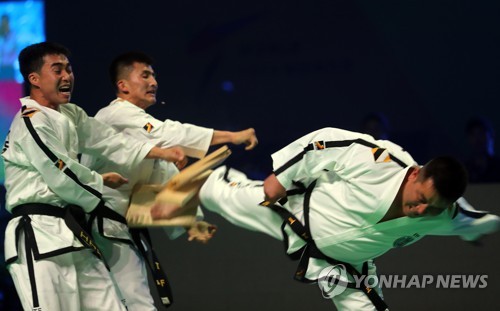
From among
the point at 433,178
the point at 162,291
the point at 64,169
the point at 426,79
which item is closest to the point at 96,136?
the point at 64,169

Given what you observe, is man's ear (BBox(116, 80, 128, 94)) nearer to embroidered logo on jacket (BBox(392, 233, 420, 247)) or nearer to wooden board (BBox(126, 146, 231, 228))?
wooden board (BBox(126, 146, 231, 228))

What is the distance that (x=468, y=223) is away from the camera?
4066 mm

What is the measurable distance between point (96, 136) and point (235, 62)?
115 inches

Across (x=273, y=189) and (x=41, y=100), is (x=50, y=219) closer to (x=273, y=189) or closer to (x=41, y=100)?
(x=41, y=100)

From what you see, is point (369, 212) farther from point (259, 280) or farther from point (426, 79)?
point (426, 79)

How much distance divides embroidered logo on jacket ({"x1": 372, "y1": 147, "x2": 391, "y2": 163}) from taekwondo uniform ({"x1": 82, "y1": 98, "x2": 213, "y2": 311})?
107 cm

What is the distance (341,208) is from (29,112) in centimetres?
154

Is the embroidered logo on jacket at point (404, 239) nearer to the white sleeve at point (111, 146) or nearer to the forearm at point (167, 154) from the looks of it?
the forearm at point (167, 154)

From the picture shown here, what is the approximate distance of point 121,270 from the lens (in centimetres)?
438

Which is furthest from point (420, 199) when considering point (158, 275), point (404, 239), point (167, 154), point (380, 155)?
point (158, 275)

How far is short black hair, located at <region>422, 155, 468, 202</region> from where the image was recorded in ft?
12.0

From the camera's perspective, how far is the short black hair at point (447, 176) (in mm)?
3662

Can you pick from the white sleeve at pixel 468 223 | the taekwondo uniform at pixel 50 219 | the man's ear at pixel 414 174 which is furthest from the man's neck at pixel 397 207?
the taekwondo uniform at pixel 50 219

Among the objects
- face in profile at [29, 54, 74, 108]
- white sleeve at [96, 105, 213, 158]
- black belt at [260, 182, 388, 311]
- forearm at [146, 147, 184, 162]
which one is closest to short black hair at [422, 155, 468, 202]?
black belt at [260, 182, 388, 311]
